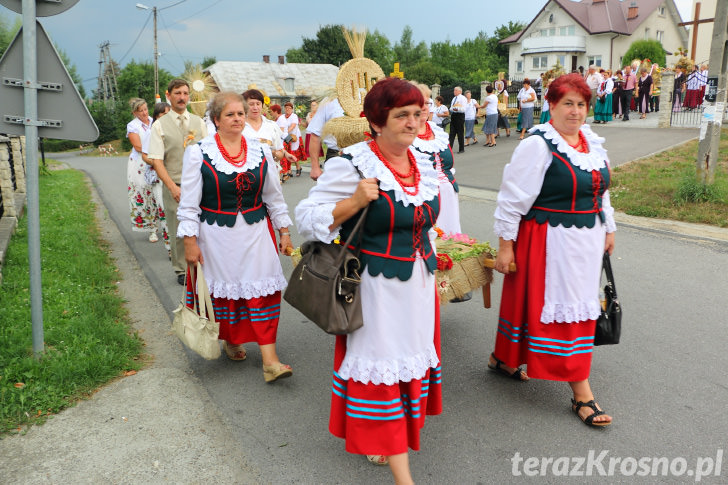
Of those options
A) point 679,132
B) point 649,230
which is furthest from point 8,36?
point 649,230

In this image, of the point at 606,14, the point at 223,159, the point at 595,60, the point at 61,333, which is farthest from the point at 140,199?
the point at 606,14

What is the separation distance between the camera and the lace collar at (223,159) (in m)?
Answer: 4.18

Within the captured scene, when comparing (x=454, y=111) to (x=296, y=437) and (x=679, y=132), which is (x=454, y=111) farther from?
(x=296, y=437)

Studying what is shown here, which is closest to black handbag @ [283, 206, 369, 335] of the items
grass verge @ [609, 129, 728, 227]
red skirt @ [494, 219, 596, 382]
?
red skirt @ [494, 219, 596, 382]

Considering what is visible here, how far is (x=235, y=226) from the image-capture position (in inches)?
169

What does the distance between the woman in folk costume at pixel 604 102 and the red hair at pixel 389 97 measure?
67.9 feet

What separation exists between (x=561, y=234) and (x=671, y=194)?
7.88 m

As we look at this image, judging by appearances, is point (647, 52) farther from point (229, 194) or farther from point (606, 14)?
point (229, 194)

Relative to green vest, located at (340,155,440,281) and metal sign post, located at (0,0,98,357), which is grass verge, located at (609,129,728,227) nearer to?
green vest, located at (340,155,440,281)

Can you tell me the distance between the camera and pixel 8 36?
1761 inches

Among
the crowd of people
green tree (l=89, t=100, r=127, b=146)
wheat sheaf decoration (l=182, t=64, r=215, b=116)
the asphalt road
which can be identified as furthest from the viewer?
green tree (l=89, t=100, r=127, b=146)

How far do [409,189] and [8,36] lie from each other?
2047 inches

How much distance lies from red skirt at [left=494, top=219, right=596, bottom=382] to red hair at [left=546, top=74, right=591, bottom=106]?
788 millimetres

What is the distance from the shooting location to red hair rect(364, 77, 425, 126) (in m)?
2.77
